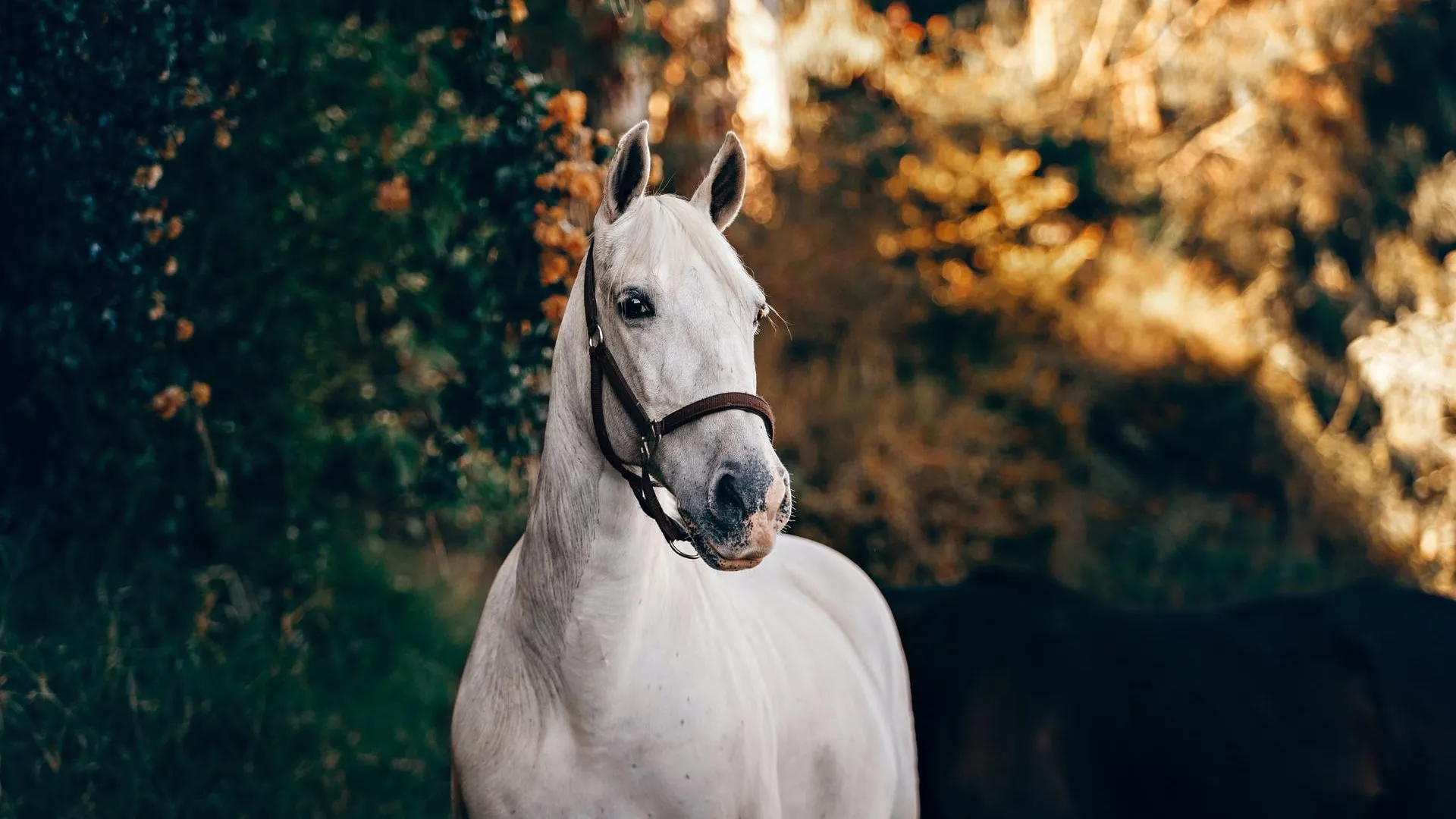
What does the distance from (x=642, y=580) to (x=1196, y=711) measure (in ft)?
7.44

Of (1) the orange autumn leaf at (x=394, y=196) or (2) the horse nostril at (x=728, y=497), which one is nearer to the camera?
(2) the horse nostril at (x=728, y=497)

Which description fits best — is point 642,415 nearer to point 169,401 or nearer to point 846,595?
point 846,595

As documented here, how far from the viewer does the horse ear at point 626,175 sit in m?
2.19

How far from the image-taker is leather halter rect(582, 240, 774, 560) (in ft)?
6.59

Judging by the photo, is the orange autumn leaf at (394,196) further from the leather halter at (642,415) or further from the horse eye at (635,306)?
the horse eye at (635,306)

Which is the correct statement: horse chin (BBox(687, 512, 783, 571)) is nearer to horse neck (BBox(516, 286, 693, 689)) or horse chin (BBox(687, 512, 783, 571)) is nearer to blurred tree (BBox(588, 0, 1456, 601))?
horse neck (BBox(516, 286, 693, 689))

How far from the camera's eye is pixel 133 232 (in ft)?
12.7

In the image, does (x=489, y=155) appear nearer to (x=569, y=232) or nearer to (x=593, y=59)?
(x=569, y=232)

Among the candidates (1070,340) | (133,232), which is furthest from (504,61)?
(1070,340)

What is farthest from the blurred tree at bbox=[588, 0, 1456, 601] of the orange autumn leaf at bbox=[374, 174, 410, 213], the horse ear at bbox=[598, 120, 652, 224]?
the horse ear at bbox=[598, 120, 652, 224]

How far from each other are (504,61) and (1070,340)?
23.0 ft

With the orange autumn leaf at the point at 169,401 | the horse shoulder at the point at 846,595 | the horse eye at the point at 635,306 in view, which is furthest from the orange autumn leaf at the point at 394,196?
the horse eye at the point at 635,306

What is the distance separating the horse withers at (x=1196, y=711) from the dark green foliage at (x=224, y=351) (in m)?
1.84

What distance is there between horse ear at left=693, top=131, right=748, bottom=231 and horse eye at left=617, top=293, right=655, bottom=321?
33cm
